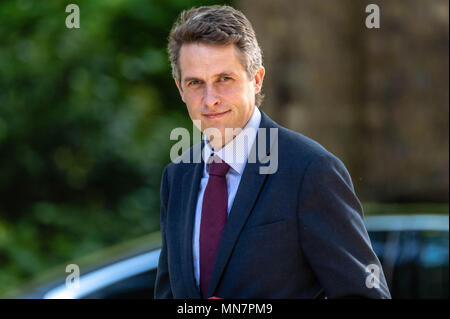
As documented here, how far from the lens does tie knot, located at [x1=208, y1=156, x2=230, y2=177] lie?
2039 mm

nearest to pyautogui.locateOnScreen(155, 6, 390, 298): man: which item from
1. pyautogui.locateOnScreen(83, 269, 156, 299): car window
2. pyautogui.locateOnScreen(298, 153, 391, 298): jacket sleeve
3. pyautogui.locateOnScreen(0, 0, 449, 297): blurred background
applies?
pyautogui.locateOnScreen(298, 153, 391, 298): jacket sleeve

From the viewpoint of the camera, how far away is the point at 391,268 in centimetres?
356

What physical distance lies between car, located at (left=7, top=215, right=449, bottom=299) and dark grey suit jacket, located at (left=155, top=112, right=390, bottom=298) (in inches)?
68.1

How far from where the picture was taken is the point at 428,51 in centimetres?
548

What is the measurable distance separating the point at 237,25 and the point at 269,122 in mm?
288

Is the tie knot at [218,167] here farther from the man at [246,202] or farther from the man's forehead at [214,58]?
the man's forehead at [214,58]

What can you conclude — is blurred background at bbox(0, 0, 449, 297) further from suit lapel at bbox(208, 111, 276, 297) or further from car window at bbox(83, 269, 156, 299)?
suit lapel at bbox(208, 111, 276, 297)

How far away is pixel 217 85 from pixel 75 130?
6.06 metres

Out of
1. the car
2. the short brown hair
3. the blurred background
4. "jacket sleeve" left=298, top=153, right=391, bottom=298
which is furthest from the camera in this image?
the blurred background

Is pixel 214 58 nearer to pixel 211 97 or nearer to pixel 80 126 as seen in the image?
pixel 211 97

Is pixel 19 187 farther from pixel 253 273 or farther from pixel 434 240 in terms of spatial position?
pixel 253 273

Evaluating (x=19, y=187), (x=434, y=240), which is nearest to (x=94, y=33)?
(x=19, y=187)
